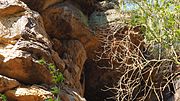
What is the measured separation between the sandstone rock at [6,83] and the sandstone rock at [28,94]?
3.2 inches

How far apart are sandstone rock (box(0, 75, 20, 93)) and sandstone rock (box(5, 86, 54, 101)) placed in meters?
0.08

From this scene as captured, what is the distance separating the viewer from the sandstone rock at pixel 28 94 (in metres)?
5.82

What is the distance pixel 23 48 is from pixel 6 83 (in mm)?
746

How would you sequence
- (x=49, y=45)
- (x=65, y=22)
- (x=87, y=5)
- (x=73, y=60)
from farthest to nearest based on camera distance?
(x=87, y=5) < (x=65, y=22) < (x=73, y=60) < (x=49, y=45)

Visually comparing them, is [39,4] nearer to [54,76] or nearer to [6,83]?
[54,76]

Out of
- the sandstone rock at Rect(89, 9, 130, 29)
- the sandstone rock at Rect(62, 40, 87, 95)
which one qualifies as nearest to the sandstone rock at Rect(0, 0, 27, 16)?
the sandstone rock at Rect(62, 40, 87, 95)

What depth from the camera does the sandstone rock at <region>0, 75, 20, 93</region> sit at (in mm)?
5812

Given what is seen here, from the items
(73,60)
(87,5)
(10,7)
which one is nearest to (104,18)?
(87,5)

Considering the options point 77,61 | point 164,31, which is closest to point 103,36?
point 77,61

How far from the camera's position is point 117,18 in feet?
31.8

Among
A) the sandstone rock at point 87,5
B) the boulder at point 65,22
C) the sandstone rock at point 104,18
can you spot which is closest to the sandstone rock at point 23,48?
the boulder at point 65,22

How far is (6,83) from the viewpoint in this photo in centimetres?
586

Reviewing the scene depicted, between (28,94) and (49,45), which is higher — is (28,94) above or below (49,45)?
below

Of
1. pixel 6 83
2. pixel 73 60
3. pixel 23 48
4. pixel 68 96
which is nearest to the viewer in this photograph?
pixel 6 83
